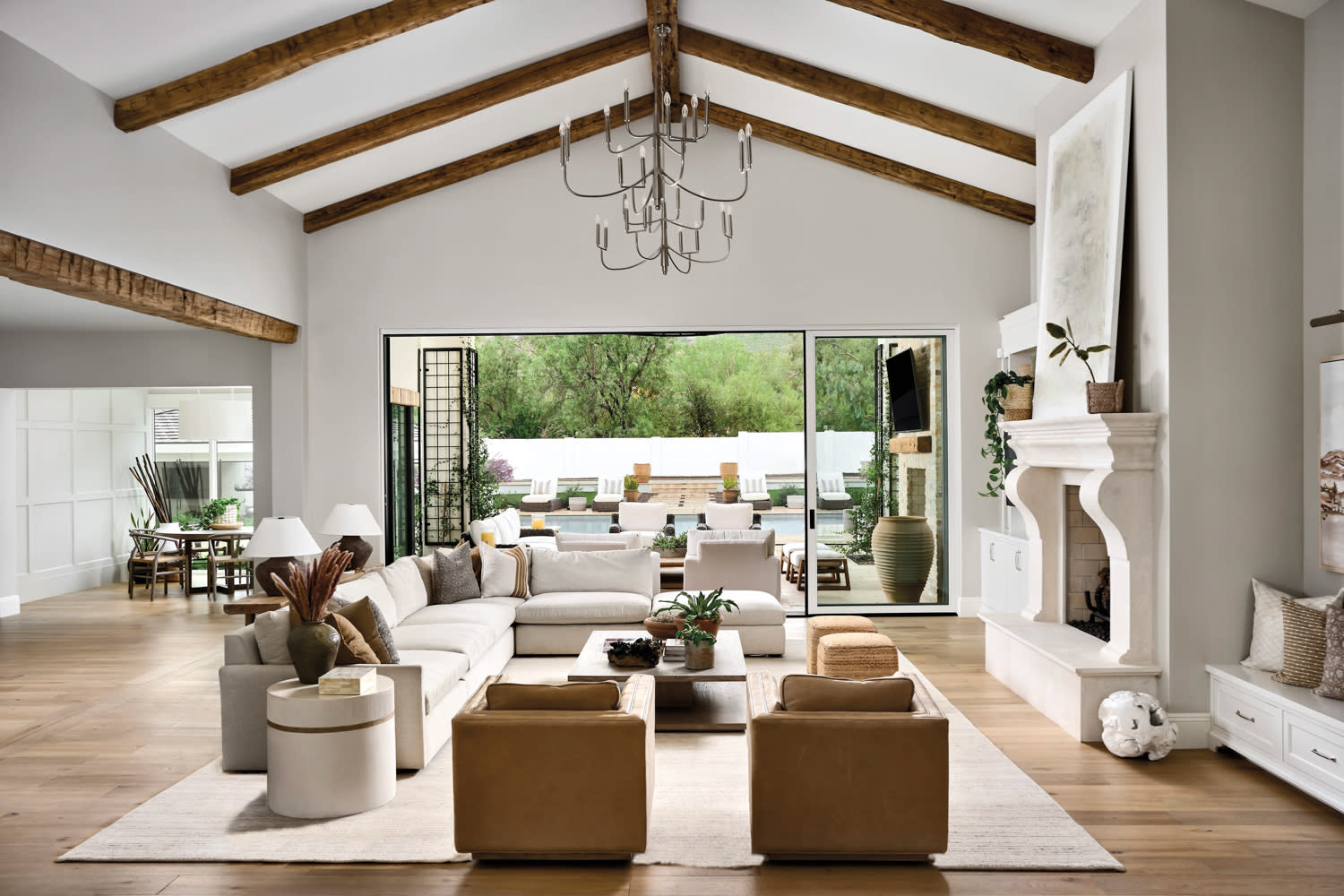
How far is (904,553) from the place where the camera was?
26.9 ft

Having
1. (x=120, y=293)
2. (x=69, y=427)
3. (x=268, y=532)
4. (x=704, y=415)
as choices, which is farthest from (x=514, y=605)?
(x=704, y=415)

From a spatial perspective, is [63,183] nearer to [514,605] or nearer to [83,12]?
[83,12]

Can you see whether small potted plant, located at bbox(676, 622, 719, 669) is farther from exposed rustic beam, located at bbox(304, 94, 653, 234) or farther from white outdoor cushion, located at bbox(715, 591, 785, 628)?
exposed rustic beam, located at bbox(304, 94, 653, 234)

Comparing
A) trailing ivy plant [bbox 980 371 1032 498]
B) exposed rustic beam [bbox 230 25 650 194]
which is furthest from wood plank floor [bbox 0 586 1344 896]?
exposed rustic beam [bbox 230 25 650 194]

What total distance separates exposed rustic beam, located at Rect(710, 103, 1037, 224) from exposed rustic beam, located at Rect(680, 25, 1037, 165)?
0.99 m

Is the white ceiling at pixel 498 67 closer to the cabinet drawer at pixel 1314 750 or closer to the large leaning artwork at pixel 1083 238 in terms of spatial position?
the large leaning artwork at pixel 1083 238

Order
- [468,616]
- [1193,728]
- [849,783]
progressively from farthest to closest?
1. [468,616]
2. [1193,728]
3. [849,783]

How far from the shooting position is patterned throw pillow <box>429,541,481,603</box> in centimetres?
641

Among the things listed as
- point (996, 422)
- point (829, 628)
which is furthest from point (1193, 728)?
point (996, 422)

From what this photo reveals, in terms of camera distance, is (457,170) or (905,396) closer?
(457,170)

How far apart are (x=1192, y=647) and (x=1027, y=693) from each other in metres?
1.07

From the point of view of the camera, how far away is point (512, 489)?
15344mm

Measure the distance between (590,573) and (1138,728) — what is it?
3.82m

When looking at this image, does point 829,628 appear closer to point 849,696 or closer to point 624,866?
point 849,696
